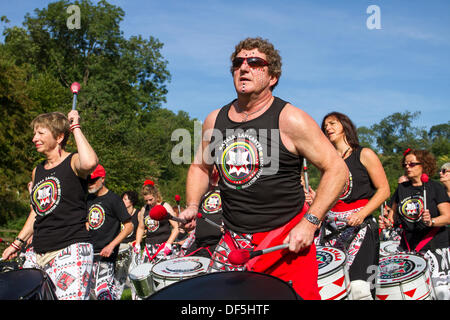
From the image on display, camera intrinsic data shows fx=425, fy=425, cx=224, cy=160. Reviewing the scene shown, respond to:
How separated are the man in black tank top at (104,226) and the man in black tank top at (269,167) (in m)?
3.27

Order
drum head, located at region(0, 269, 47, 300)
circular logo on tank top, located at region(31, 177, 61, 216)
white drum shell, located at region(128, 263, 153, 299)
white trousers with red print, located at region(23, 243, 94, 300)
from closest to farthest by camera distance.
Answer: drum head, located at region(0, 269, 47, 300) < white trousers with red print, located at region(23, 243, 94, 300) < circular logo on tank top, located at region(31, 177, 61, 216) < white drum shell, located at region(128, 263, 153, 299)

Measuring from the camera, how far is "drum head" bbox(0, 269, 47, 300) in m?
2.51

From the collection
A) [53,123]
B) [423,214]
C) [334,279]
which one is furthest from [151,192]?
[334,279]

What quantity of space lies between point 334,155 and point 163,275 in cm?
290

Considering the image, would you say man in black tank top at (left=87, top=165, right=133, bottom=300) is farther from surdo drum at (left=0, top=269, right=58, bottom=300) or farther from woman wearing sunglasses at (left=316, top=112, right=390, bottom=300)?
surdo drum at (left=0, top=269, right=58, bottom=300)

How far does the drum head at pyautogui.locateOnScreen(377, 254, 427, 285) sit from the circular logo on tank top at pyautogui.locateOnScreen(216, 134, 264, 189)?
231 centimetres

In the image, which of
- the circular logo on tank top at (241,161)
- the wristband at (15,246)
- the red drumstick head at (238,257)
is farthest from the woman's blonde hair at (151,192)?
the red drumstick head at (238,257)

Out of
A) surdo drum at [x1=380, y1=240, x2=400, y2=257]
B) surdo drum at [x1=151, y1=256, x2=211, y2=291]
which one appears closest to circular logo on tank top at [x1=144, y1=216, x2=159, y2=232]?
surdo drum at [x1=151, y1=256, x2=211, y2=291]

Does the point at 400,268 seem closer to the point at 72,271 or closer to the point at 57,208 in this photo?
the point at 72,271

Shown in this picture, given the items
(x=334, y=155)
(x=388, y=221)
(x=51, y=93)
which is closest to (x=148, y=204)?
(x=388, y=221)

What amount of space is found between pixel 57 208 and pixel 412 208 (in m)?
4.26

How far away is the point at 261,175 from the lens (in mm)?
2666

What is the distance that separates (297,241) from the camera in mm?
2400
